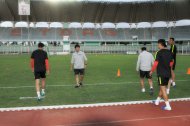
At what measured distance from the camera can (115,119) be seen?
743 centimetres

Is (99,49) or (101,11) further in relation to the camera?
(101,11)

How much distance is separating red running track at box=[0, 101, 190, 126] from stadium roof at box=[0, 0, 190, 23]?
51440 millimetres

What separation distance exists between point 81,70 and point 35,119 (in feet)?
18.5

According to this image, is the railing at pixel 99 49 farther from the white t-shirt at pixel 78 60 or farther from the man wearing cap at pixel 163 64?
the man wearing cap at pixel 163 64

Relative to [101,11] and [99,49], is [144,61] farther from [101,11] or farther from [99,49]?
[101,11]

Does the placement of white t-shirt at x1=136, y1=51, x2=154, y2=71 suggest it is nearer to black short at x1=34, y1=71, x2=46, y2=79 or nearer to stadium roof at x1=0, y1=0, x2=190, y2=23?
black short at x1=34, y1=71, x2=46, y2=79

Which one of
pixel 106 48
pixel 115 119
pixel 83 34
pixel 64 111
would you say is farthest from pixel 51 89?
pixel 83 34

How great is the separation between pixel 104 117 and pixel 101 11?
178ft

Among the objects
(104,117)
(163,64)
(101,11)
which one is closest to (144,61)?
(163,64)

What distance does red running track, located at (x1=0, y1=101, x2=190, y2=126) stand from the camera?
7062mm

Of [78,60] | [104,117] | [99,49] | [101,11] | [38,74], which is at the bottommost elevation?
[104,117]

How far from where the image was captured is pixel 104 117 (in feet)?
25.0

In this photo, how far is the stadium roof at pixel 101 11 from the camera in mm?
→ 57875

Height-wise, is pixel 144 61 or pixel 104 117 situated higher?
pixel 144 61
